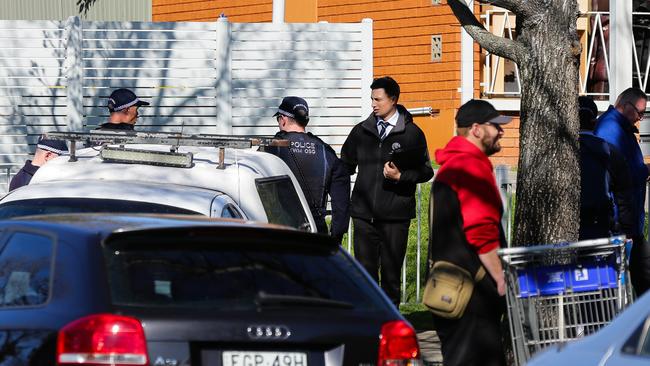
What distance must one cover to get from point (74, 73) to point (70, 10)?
1458 cm

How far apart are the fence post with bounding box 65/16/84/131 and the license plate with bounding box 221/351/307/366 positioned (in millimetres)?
13915

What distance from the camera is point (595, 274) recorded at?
23.1 feet

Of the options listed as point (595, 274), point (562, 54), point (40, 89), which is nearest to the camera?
point (595, 274)

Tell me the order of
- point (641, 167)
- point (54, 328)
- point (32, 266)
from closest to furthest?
point (54, 328) < point (32, 266) < point (641, 167)

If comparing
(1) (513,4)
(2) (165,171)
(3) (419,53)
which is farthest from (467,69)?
(2) (165,171)

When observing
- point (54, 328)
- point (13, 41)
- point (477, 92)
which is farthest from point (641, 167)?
point (477, 92)

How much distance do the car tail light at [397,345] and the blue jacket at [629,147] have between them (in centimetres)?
495

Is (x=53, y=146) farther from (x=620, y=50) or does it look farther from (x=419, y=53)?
(x=419, y=53)

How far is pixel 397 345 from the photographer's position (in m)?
6.12

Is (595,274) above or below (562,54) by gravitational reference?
below

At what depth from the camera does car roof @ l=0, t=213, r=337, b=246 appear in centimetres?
603

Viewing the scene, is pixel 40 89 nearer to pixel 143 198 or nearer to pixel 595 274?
pixel 143 198

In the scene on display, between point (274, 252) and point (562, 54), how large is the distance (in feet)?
12.0

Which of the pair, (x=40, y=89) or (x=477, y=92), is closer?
(x=40, y=89)
